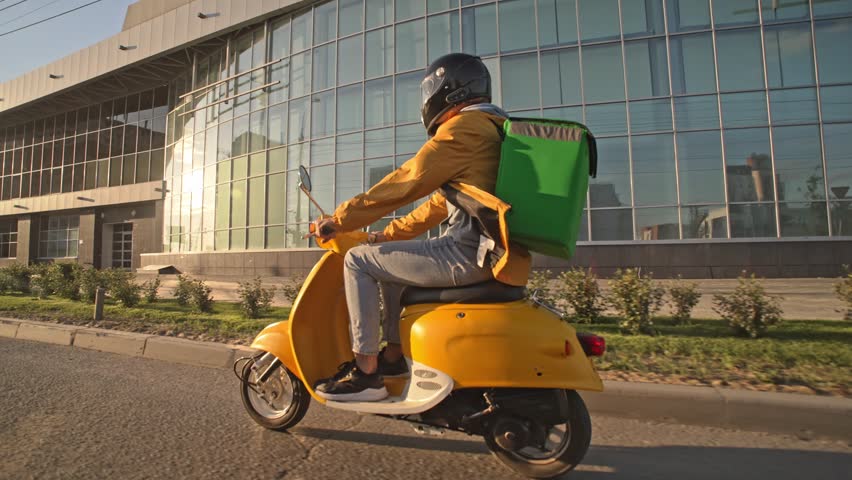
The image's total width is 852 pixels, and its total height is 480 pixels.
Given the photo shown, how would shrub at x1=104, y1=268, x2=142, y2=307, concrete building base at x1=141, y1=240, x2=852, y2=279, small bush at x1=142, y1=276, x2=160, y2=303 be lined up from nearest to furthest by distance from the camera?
shrub at x1=104, y1=268, x2=142, y2=307 < small bush at x1=142, y1=276, x2=160, y2=303 < concrete building base at x1=141, y1=240, x2=852, y2=279

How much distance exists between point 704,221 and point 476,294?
13756mm

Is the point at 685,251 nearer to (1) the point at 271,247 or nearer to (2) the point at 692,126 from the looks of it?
(2) the point at 692,126

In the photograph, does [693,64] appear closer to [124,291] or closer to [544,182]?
[544,182]

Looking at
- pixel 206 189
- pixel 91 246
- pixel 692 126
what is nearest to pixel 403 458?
pixel 692 126

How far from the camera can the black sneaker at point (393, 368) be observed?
2531mm

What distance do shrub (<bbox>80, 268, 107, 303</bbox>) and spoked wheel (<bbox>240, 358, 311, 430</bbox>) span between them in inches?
318

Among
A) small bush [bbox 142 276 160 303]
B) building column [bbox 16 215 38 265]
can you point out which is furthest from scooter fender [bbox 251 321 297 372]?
building column [bbox 16 215 38 265]

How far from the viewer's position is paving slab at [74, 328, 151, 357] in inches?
209

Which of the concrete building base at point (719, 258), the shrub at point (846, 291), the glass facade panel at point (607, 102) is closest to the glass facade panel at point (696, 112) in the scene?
the glass facade panel at point (607, 102)

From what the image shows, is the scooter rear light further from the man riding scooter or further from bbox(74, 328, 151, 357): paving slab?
bbox(74, 328, 151, 357): paving slab

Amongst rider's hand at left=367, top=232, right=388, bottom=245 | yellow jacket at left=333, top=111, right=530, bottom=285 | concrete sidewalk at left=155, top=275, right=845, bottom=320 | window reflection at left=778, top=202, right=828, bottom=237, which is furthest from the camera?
window reflection at left=778, top=202, right=828, bottom=237

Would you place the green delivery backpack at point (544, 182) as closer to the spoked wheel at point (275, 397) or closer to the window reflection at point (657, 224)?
the spoked wheel at point (275, 397)

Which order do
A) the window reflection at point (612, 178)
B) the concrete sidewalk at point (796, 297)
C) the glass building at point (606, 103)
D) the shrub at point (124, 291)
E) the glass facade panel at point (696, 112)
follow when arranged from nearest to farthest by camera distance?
the concrete sidewalk at point (796, 297) < the shrub at point (124, 291) < the glass building at point (606, 103) < the glass facade panel at point (696, 112) < the window reflection at point (612, 178)

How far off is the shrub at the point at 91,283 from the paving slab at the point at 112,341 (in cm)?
394
